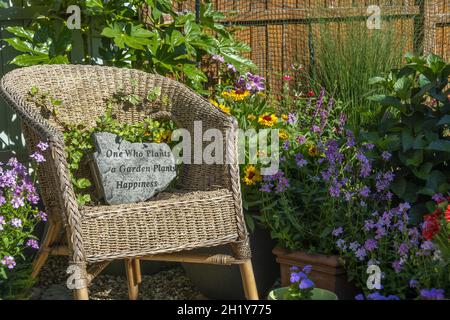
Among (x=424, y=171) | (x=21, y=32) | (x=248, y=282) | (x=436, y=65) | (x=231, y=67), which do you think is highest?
(x=21, y=32)

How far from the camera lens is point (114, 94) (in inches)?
112

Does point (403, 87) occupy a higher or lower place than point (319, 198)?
higher

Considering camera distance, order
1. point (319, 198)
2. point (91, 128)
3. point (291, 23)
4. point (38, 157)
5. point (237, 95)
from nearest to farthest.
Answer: point (38, 157) → point (319, 198) → point (91, 128) → point (237, 95) → point (291, 23)

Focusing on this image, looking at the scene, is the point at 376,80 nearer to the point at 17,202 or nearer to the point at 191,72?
the point at 191,72

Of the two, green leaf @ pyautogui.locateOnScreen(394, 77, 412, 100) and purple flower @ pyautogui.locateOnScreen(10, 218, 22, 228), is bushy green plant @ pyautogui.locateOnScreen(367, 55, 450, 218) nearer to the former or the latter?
green leaf @ pyautogui.locateOnScreen(394, 77, 412, 100)

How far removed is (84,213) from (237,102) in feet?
4.21

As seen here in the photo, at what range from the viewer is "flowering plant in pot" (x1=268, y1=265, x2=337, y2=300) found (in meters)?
2.07

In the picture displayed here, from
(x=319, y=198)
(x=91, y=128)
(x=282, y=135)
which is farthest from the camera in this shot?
(x=282, y=135)

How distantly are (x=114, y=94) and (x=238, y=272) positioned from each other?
2.75ft

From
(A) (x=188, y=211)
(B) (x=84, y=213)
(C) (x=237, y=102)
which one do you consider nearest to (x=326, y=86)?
(C) (x=237, y=102)

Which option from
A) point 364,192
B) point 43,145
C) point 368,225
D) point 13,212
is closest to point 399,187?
point 364,192

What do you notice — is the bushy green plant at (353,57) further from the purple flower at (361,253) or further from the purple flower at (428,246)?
the purple flower at (428,246)

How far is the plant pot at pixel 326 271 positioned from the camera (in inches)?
99.6

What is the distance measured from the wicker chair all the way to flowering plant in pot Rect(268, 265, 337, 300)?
25cm
